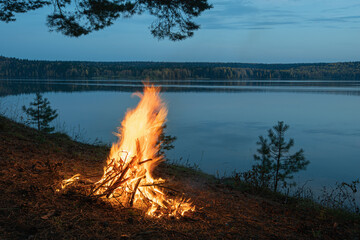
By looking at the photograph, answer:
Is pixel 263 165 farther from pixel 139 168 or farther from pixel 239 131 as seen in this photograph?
pixel 239 131

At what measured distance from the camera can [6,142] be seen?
677 centimetres

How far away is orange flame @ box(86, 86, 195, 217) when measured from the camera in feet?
13.9

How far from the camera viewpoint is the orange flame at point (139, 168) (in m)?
4.23

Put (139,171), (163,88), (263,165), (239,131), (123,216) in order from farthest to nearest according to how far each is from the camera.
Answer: (163,88) → (239,131) → (263,165) → (139,171) → (123,216)

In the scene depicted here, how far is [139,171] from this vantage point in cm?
448

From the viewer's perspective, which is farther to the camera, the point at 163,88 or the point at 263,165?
the point at 163,88

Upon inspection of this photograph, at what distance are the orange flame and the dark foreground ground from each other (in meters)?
0.23

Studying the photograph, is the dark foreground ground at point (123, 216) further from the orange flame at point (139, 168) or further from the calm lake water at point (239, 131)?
the calm lake water at point (239, 131)

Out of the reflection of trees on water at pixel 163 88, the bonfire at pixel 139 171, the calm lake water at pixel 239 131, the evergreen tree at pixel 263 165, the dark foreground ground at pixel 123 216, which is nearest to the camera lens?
the dark foreground ground at pixel 123 216

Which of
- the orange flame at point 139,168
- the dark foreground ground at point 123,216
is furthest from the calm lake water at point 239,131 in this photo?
the orange flame at point 139,168

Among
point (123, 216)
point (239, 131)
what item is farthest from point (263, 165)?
point (239, 131)

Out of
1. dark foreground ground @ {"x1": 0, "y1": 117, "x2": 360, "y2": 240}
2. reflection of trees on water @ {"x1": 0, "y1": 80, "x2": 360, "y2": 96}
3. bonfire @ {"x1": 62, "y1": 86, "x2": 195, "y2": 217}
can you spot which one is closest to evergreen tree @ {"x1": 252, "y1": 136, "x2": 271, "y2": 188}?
dark foreground ground @ {"x1": 0, "y1": 117, "x2": 360, "y2": 240}

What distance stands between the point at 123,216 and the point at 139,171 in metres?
0.79

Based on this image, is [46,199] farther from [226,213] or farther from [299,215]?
[299,215]
